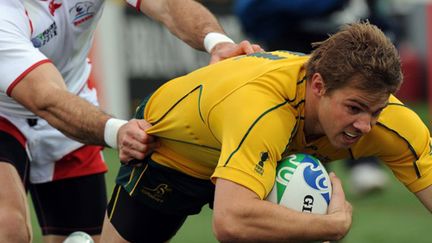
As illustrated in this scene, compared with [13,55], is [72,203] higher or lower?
lower

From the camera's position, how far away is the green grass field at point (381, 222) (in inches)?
370

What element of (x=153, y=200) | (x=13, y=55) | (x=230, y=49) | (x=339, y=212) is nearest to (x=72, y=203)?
(x=153, y=200)

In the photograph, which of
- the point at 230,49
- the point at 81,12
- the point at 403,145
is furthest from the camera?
the point at 81,12

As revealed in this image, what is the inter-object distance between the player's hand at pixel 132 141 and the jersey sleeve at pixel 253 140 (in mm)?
574

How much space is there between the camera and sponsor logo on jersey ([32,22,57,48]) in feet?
21.6

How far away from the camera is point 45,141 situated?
7078mm

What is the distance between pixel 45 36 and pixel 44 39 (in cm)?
2

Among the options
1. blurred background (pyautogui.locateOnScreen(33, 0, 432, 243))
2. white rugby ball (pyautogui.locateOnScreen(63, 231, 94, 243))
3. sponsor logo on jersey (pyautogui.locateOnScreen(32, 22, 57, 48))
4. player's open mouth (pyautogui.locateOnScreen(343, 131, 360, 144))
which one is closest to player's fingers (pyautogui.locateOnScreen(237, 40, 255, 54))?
player's open mouth (pyautogui.locateOnScreen(343, 131, 360, 144))

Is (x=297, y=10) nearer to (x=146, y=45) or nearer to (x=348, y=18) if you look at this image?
(x=348, y=18)

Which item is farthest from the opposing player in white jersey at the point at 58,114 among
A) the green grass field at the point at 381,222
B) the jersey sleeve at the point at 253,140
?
the green grass field at the point at 381,222

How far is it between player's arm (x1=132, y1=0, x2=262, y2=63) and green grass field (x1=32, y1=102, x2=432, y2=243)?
8.77ft

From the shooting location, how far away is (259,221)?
5430 mm

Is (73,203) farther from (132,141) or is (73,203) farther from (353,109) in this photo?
(353,109)

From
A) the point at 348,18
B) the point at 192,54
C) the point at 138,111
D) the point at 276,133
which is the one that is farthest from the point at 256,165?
the point at 192,54
